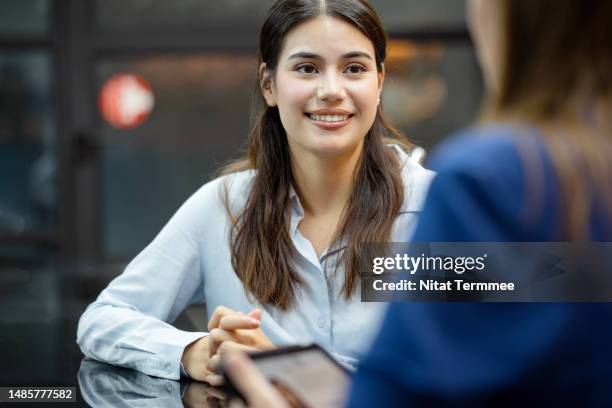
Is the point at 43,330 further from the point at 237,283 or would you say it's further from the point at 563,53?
the point at 563,53

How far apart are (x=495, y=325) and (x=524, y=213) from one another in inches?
2.2

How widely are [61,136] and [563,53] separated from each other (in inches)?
121

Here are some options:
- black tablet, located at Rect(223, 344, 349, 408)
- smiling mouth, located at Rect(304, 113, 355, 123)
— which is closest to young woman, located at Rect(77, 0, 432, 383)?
smiling mouth, located at Rect(304, 113, 355, 123)

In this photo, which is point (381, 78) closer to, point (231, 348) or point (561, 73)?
point (231, 348)

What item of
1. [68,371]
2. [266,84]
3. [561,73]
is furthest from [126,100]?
[561,73]

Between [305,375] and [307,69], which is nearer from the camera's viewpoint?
[305,375]

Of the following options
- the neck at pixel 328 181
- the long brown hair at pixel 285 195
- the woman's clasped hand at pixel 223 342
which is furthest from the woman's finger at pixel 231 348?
the neck at pixel 328 181

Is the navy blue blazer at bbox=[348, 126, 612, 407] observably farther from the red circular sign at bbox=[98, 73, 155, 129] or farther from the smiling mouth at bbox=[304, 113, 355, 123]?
the red circular sign at bbox=[98, 73, 155, 129]

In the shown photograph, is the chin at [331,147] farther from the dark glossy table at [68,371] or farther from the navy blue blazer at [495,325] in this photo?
the navy blue blazer at [495,325]

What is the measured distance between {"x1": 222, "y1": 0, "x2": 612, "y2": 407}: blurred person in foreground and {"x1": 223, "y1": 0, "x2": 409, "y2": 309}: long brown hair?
60 cm

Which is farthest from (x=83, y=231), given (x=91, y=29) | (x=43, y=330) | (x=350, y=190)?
(x=350, y=190)

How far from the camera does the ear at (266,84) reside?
1.17 meters

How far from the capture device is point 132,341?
96 cm

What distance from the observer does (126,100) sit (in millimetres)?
3314
